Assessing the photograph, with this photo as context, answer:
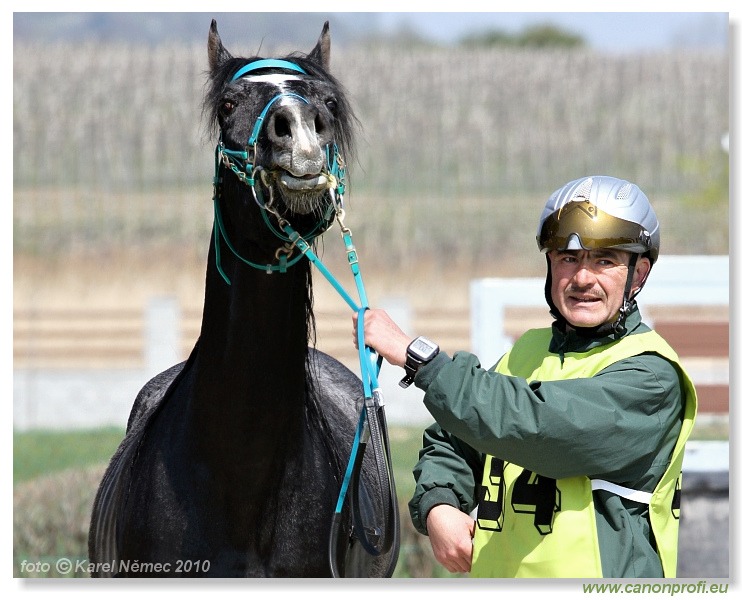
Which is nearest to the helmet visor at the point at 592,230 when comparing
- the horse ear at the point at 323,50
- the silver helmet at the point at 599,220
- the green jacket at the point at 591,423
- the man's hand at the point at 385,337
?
the silver helmet at the point at 599,220

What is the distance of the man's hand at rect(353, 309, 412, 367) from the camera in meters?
2.36

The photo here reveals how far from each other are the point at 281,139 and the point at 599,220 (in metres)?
0.86

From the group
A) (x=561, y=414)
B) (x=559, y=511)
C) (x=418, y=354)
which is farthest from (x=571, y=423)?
(x=418, y=354)

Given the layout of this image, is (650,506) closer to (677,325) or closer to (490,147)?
(677,325)

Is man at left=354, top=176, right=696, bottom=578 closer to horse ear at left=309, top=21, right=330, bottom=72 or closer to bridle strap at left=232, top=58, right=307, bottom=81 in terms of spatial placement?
bridle strap at left=232, top=58, right=307, bottom=81

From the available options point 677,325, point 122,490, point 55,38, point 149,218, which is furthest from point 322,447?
point 149,218

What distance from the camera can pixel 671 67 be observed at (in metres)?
11.4

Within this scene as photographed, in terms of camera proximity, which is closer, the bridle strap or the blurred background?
the bridle strap

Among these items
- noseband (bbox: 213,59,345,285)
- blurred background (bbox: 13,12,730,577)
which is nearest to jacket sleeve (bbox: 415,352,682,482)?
noseband (bbox: 213,59,345,285)

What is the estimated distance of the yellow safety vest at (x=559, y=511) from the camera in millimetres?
2430

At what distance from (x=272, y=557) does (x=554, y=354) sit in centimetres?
104

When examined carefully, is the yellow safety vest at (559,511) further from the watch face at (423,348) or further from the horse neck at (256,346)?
the horse neck at (256,346)

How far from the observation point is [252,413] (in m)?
2.91

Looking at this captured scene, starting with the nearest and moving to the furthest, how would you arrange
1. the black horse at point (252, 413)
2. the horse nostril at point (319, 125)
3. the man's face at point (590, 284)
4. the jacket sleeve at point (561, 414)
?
1. the jacket sleeve at point (561, 414)
2. the man's face at point (590, 284)
3. the horse nostril at point (319, 125)
4. the black horse at point (252, 413)
